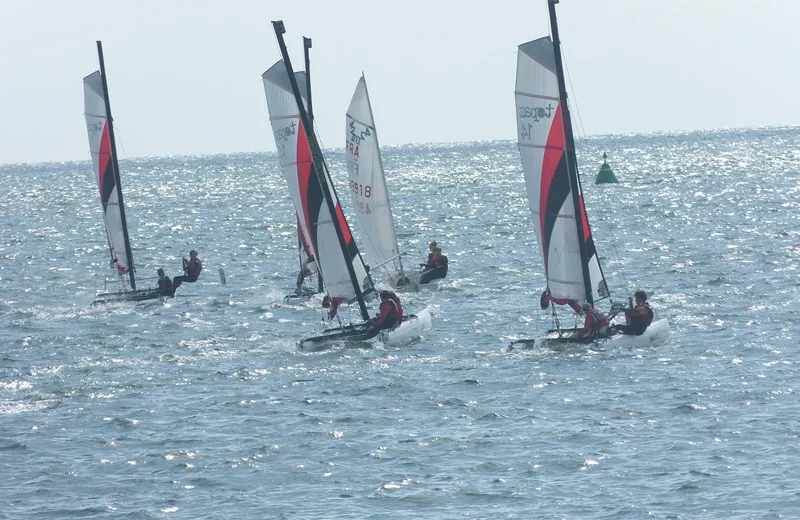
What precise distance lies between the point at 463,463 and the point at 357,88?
64.3 feet

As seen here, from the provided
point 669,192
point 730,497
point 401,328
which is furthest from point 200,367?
point 669,192

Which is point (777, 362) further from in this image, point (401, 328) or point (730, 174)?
point (730, 174)

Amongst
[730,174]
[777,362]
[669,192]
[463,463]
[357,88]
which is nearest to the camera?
[463,463]

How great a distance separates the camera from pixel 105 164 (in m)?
39.7

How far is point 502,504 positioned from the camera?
18297mm

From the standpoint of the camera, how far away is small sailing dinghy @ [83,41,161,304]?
3906 cm

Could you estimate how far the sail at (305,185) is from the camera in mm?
29594

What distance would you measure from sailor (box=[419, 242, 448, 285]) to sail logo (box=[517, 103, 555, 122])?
476 inches

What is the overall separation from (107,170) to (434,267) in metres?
10.4

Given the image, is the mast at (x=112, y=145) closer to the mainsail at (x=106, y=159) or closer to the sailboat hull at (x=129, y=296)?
the mainsail at (x=106, y=159)

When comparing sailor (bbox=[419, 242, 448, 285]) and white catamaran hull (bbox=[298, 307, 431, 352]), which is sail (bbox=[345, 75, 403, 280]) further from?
white catamaran hull (bbox=[298, 307, 431, 352])

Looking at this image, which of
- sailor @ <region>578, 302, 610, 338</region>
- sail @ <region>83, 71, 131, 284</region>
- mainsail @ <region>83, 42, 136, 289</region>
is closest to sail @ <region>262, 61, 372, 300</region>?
sailor @ <region>578, 302, 610, 338</region>

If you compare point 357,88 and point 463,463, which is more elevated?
point 357,88

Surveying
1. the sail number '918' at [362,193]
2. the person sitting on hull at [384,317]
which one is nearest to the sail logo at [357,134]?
the sail number '918' at [362,193]
